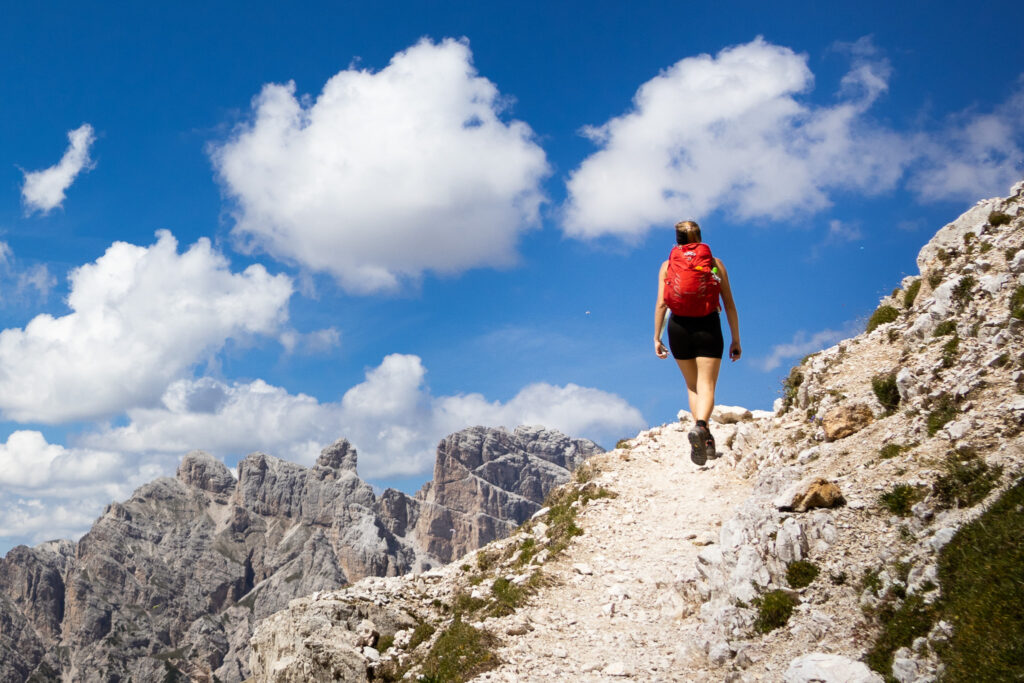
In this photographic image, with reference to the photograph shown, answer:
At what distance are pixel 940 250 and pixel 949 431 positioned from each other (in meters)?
11.3

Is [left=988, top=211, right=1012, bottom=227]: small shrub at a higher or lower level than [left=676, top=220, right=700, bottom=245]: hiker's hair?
higher

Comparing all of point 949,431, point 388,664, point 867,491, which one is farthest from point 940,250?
point 388,664

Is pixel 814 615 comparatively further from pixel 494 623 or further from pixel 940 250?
pixel 940 250

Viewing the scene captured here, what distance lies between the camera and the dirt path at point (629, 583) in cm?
1445

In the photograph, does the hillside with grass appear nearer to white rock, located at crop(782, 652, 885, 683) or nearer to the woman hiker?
white rock, located at crop(782, 652, 885, 683)

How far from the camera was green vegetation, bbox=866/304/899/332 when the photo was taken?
80.3 ft

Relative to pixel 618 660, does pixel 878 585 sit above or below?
above

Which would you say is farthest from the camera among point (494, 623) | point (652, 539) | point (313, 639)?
point (652, 539)

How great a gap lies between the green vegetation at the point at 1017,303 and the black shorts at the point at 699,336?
27.5ft

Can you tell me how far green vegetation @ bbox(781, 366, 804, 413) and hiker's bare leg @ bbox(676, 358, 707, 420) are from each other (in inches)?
631

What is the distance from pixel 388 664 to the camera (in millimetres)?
18547

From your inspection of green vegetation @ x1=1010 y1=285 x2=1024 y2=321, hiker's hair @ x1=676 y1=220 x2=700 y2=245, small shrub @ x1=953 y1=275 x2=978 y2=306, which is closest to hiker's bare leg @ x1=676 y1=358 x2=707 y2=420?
hiker's hair @ x1=676 y1=220 x2=700 y2=245

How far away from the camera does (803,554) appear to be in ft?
41.9

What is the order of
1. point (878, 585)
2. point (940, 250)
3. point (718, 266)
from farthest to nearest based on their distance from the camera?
point (940, 250), point (878, 585), point (718, 266)
